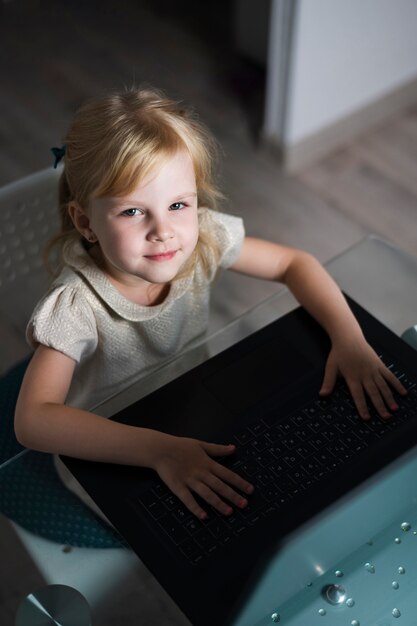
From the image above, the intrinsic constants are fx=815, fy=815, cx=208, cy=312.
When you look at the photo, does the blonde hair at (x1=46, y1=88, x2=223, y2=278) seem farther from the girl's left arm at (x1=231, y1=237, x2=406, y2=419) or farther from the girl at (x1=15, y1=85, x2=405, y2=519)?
the girl's left arm at (x1=231, y1=237, x2=406, y2=419)

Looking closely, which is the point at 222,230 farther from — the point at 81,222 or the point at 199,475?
the point at 199,475

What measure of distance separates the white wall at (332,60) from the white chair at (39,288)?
38.3 inches

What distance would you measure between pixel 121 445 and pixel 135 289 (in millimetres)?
286

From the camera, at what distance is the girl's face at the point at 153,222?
0.97 metres

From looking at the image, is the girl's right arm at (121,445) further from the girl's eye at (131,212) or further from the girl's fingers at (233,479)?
the girl's eye at (131,212)

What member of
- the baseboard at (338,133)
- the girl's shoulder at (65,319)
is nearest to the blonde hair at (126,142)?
the girl's shoulder at (65,319)

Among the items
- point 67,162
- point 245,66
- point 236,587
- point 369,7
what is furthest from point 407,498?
point 245,66

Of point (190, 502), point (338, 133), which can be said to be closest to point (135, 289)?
point (190, 502)

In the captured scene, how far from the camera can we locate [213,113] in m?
2.52

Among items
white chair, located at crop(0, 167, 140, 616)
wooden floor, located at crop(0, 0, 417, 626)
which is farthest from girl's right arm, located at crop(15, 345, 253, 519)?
wooden floor, located at crop(0, 0, 417, 626)

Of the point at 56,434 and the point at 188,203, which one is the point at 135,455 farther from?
the point at 188,203

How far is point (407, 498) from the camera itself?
921 mm

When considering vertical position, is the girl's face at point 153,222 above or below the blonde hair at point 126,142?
below

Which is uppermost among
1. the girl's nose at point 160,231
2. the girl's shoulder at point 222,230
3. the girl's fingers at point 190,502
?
the girl's nose at point 160,231
